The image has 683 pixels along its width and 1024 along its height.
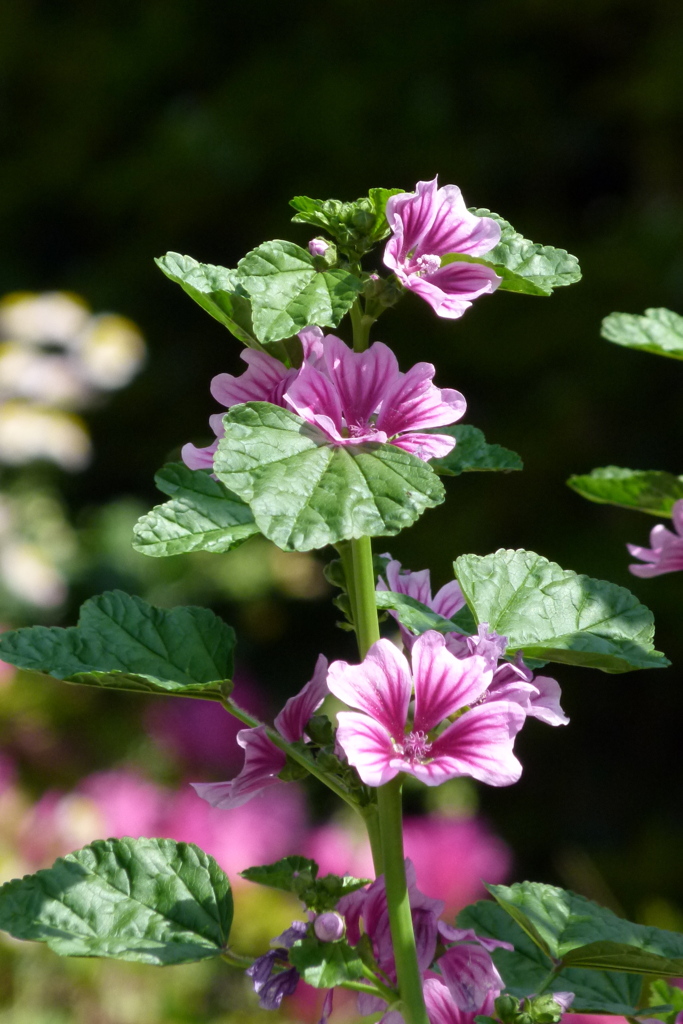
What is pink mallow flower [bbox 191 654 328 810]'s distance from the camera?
0.38 metres

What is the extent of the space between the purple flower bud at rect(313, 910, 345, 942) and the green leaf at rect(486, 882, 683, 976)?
2.3 inches

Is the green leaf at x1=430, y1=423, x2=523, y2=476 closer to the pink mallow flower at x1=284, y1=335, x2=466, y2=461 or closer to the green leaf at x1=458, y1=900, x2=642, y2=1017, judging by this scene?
the pink mallow flower at x1=284, y1=335, x2=466, y2=461

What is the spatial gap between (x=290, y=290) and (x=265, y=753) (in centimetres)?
16

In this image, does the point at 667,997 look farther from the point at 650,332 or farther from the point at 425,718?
the point at 650,332

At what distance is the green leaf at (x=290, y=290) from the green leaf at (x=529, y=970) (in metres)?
0.25

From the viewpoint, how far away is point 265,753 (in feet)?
1.29

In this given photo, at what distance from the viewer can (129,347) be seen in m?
2.51

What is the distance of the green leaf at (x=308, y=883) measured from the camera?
364 millimetres

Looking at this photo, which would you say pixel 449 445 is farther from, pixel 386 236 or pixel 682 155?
pixel 682 155

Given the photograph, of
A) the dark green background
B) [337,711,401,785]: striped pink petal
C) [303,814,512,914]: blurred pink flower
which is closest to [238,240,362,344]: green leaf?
[337,711,401,785]: striped pink petal

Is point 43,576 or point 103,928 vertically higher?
point 103,928

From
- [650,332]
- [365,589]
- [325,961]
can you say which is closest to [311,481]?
[365,589]

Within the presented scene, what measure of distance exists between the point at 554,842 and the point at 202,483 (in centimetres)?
222

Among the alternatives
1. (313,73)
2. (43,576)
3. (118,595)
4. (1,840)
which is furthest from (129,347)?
(118,595)
